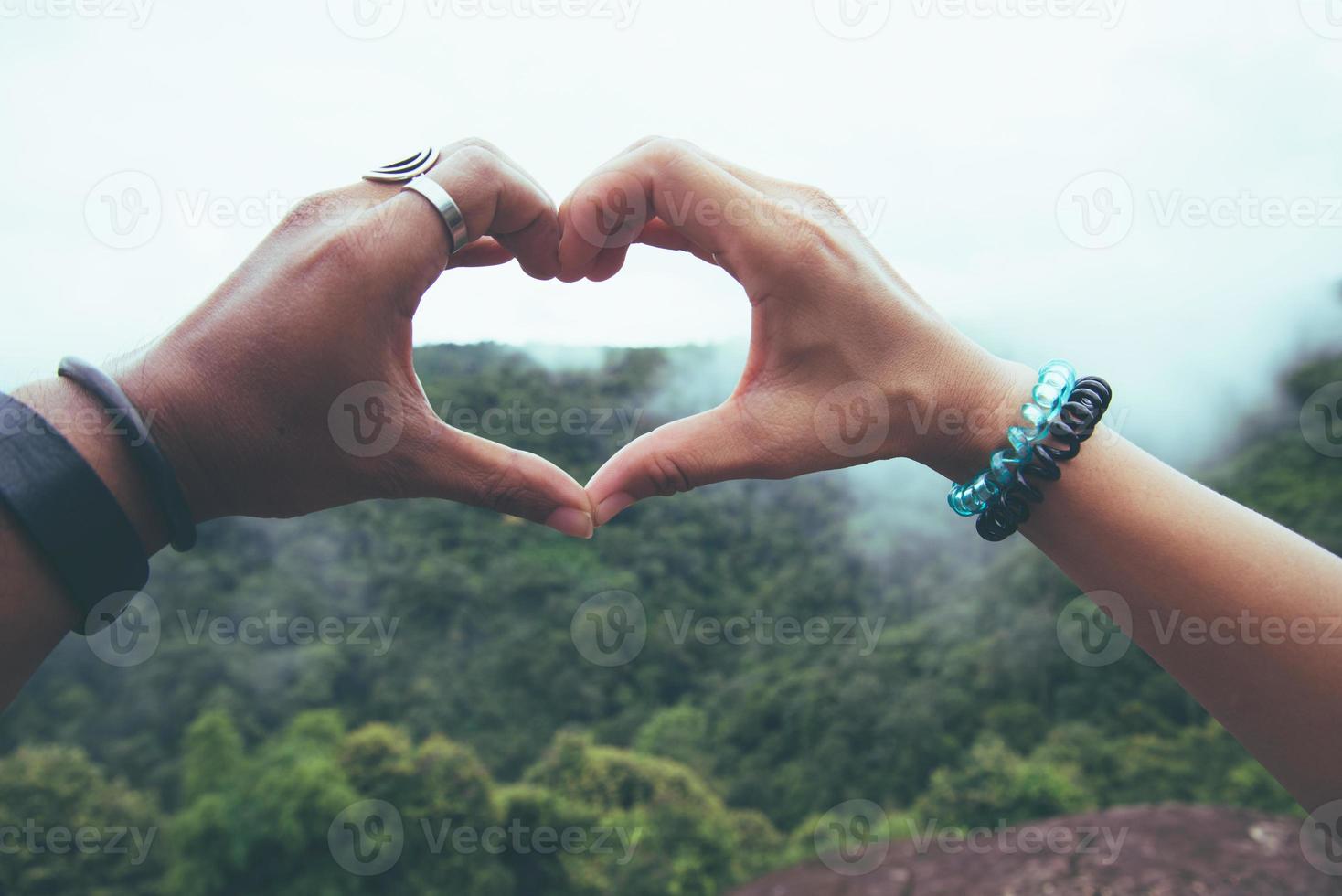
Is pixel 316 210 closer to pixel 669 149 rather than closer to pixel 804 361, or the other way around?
pixel 669 149

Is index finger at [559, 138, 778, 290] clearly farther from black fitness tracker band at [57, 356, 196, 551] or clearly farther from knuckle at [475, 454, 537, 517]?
black fitness tracker band at [57, 356, 196, 551]

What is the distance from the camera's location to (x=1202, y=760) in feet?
43.4

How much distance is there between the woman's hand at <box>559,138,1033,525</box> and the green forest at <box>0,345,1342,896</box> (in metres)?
13.2

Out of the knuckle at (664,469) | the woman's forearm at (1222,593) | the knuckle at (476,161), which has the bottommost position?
the knuckle at (664,469)

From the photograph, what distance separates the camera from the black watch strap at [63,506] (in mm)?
1256

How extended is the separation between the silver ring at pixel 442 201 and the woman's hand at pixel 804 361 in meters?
0.40

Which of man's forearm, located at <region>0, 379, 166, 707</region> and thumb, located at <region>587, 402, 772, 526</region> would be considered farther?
thumb, located at <region>587, 402, 772, 526</region>

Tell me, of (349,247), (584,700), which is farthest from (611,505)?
(584,700)

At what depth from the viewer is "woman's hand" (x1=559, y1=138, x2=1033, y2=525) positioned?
5.59 feet

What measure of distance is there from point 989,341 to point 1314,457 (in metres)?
6.18

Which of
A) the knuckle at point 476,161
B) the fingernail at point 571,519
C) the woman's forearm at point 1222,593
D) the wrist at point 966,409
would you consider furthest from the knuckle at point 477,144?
the woman's forearm at point 1222,593

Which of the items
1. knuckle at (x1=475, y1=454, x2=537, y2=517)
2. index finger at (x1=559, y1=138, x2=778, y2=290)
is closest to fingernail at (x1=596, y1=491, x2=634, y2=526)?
knuckle at (x1=475, y1=454, x2=537, y2=517)

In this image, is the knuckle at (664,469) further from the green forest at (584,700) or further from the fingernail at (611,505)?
the green forest at (584,700)

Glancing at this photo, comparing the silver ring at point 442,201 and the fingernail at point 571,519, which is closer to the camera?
the silver ring at point 442,201
